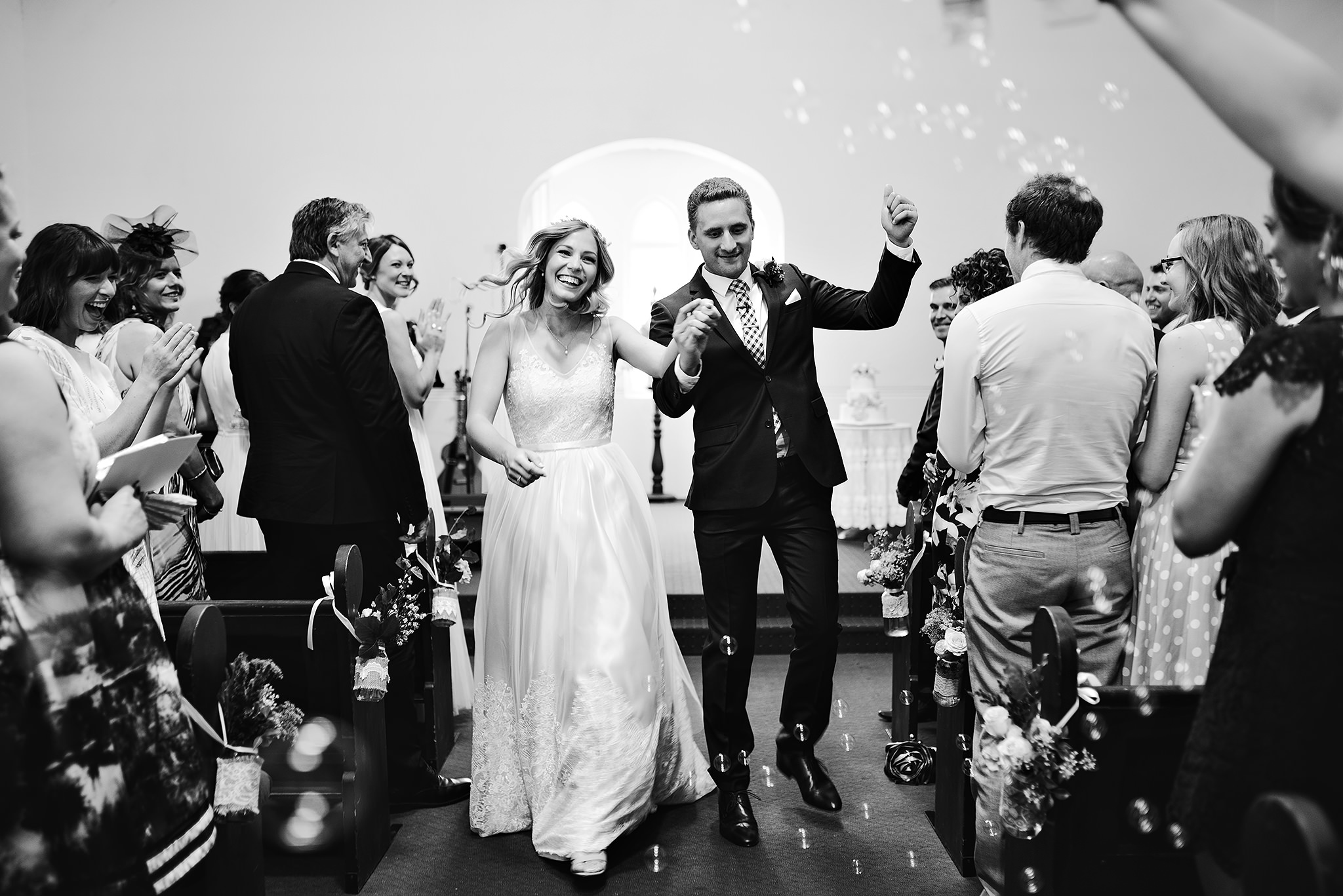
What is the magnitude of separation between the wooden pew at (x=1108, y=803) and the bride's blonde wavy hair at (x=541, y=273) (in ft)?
6.02

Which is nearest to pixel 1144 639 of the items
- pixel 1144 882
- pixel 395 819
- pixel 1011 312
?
pixel 1144 882

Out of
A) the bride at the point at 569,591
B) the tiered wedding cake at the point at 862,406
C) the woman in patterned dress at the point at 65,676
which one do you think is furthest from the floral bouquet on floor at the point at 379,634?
the tiered wedding cake at the point at 862,406

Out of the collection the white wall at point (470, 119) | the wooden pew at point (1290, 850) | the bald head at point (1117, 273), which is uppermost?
the white wall at point (470, 119)

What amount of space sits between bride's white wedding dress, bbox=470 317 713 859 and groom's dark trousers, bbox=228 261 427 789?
1.31ft

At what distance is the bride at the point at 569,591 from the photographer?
2990 mm

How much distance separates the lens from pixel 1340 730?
104 centimetres

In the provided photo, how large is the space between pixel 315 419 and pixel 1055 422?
225cm

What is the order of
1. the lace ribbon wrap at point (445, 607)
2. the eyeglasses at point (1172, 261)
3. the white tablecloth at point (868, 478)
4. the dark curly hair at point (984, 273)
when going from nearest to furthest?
the eyeglasses at point (1172, 261)
the lace ribbon wrap at point (445, 607)
the dark curly hair at point (984, 273)
the white tablecloth at point (868, 478)

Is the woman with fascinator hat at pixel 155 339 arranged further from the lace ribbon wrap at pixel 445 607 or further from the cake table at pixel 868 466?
the cake table at pixel 868 466

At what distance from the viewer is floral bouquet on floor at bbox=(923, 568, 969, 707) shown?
9.78 feet

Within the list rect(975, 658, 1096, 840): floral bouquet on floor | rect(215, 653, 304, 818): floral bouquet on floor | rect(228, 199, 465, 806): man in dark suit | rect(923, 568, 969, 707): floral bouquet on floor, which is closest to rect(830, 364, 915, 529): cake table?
rect(923, 568, 969, 707): floral bouquet on floor

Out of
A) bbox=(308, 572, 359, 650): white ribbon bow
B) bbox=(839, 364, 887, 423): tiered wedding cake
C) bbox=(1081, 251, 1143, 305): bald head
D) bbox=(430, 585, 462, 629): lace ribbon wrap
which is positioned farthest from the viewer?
bbox=(839, 364, 887, 423): tiered wedding cake

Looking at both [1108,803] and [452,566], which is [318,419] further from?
[1108,803]

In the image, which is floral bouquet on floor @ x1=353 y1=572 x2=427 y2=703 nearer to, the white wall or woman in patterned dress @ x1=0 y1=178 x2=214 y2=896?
woman in patterned dress @ x1=0 y1=178 x2=214 y2=896
